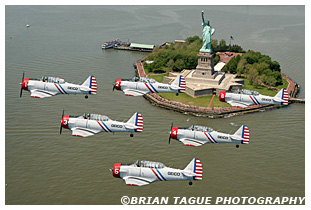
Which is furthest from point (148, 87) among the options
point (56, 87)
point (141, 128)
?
point (56, 87)

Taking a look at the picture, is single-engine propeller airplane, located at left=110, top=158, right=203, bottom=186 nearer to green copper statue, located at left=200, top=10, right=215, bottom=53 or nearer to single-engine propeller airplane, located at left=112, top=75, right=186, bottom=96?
single-engine propeller airplane, located at left=112, top=75, right=186, bottom=96

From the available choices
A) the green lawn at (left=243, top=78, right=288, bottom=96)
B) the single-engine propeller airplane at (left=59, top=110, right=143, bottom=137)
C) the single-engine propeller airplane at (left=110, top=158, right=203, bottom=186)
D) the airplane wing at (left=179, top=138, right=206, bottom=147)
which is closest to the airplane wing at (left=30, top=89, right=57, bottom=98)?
the single-engine propeller airplane at (left=59, top=110, right=143, bottom=137)

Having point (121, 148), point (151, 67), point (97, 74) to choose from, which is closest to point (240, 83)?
Result: point (151, 67)

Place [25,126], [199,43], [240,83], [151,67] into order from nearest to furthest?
[25,126] → [240,83] → [151,67] → [199,43]

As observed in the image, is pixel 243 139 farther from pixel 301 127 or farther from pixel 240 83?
pixel 240 83

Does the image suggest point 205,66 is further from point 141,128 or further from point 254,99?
point 141,128

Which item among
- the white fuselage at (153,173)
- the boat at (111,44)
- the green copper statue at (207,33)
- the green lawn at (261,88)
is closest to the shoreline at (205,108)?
the green lawn at (261,88)

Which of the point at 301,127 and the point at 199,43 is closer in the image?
the point at 301,127
